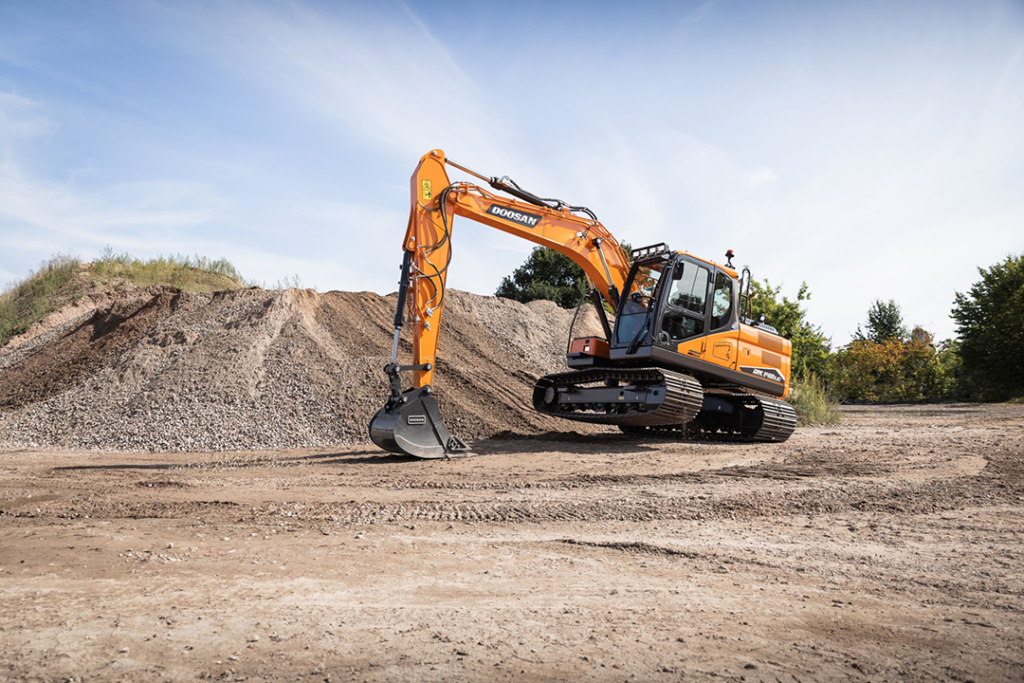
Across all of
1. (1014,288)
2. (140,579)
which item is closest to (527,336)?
(140,579)

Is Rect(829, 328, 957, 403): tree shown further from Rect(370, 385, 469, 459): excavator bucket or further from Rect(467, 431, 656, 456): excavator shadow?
Rect(370, 385, 469, 459): excavator bucket

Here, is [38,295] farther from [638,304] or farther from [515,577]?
[515,577]

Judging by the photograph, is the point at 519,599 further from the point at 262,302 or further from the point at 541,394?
the point at 262,302

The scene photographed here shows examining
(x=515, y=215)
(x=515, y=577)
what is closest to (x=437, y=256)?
(x=515, y=215)

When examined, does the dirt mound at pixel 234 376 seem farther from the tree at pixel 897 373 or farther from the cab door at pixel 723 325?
the tree at pixel 897 373

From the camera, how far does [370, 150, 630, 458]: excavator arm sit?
9539 millimetres

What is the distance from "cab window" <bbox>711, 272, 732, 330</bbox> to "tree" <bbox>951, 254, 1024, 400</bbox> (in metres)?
23.4

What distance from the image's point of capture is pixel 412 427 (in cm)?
956

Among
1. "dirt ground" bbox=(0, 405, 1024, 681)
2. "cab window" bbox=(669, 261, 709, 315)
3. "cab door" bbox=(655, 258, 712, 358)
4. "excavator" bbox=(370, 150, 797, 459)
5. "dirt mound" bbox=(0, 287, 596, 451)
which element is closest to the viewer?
"dirt ground" bbox=(0, 405, 1024, 681)

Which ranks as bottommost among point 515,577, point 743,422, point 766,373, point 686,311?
point 515,577

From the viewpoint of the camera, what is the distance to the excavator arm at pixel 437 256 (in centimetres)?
954

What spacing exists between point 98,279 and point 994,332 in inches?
1431

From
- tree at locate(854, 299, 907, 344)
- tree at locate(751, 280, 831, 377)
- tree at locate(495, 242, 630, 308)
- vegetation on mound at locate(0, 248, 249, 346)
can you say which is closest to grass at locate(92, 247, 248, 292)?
vegetation on mound at locate(0, 248, 249, 346)

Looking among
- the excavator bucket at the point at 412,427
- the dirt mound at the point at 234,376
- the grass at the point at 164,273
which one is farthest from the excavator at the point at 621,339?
the grass at the point at 164,273
